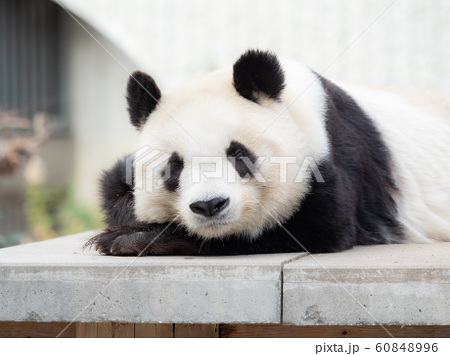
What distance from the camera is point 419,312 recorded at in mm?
2457

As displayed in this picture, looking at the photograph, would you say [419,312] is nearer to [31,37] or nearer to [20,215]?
[20,215]

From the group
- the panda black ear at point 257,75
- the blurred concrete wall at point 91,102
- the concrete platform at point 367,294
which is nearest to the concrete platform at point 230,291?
the concrete platform at point 367,294

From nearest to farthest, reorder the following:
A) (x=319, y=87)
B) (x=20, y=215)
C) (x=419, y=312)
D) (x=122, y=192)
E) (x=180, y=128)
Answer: (x=419, y=312), (x=180, y=128), (x=319, y=87), (x=122, y=192), (x=20, y=215)

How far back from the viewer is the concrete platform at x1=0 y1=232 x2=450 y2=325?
8.10 feet

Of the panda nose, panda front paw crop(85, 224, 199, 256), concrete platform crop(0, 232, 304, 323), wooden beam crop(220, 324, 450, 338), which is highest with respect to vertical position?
the panda nose

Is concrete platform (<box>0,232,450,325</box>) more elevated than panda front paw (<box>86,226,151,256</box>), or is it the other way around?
panda front paw (<box>86,226,151,256</box>)

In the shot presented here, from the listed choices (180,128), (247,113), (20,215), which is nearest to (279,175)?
(247,113)

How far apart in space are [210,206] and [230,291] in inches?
16.4

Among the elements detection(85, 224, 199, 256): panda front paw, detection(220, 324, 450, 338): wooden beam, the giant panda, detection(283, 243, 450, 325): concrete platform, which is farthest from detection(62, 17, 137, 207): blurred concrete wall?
detection(283, 243, 450, 325): concrete platform

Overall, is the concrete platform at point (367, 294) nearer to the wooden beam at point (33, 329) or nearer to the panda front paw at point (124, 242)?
the panda front paw at point (124, 242)

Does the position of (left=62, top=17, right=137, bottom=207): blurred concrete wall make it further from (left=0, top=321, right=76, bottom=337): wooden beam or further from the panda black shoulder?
(left=0, top=321, right=76, bottom=337): wooden beam

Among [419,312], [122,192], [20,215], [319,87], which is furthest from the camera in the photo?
[20,215]
